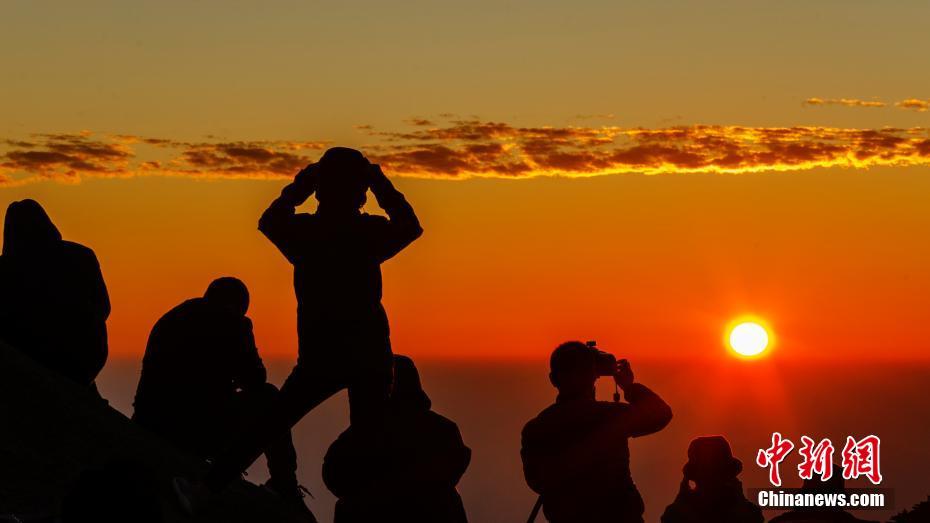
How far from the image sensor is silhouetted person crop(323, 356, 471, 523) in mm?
7371

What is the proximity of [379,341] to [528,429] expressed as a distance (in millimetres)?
968

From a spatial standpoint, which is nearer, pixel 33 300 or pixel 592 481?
pixel 592 481

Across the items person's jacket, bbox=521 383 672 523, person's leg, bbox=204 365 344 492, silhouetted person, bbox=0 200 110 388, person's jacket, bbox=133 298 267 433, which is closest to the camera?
person's jacket, bbox=521 383 672 523

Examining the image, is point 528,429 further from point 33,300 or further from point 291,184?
point 33,300

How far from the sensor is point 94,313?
39.4 feet

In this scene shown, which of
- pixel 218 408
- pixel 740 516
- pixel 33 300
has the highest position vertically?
pixel 33 300

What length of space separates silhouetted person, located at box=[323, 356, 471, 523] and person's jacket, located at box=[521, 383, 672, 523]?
864mm

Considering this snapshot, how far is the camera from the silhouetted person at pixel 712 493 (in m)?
9.09

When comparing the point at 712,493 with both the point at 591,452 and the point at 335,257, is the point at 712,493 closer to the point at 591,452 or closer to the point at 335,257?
the point at 591,452

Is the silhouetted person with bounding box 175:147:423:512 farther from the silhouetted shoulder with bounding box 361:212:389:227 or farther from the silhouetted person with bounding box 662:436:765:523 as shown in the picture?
the silhouetted person with bounding box 662:436:765:523

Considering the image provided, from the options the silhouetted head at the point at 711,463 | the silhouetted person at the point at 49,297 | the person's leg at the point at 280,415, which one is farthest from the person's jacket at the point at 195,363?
the silhouetted head at the point at 711,463

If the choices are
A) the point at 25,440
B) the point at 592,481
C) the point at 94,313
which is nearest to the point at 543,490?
the point at 592,481

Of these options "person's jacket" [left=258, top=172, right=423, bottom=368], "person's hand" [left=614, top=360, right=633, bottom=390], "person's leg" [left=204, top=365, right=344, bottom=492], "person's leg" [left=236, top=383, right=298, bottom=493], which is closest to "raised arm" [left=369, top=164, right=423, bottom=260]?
"person's jacket" [left=258, top=172, right=423, bottom=368]

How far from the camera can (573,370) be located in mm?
8211
